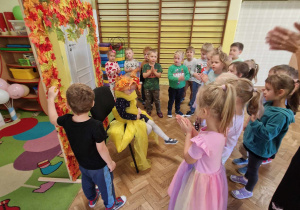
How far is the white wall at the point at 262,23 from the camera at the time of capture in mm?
4566

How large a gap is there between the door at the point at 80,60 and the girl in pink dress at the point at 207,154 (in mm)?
1697

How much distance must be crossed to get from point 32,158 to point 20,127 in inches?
44.7

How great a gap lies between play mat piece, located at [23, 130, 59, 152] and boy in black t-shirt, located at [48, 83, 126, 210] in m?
1.53

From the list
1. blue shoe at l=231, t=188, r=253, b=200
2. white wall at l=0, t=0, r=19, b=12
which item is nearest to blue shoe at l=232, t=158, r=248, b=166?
blue shoe at l=231, t=188, r=253, b=200

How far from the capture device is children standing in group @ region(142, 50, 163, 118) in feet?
10.0

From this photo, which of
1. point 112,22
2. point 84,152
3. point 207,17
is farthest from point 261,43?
point 84,152

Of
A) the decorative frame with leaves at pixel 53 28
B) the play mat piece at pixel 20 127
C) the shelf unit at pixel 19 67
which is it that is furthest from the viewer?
the shelf unit at pixel 19 67

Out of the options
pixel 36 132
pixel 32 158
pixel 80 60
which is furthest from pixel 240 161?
pixel 36 132

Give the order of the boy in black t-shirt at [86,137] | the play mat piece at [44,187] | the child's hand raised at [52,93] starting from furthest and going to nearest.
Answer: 1. the play mat piece at [44,187]
2. the child's hand raised at [52,93]
3. the boy in black t-shirt at [86,137]

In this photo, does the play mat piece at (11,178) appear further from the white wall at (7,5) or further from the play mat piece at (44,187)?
the white wall at (7,5)

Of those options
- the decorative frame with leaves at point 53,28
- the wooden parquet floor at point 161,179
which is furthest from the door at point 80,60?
the wooden parquet floor at point 161,179

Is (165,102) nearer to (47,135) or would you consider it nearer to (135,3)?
(47,135)

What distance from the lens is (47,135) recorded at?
2.97 meters

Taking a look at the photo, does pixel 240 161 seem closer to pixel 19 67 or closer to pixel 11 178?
pixel 11 178
